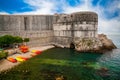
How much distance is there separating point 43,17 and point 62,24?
9.92 m

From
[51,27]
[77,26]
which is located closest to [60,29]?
[51,27]

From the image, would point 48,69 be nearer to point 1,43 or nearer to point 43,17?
point 1,43

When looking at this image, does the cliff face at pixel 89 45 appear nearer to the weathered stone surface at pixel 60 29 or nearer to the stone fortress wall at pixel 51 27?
the weathered stone surface at pixel 60 29

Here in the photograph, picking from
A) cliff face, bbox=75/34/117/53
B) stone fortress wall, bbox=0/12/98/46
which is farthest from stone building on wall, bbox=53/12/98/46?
cliff face, bbox=75/34/117/53

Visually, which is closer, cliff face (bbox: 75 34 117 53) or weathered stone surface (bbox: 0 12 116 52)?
cliff face (bbox: 75 34 117 53)

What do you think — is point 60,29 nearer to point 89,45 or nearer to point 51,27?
point 51,27

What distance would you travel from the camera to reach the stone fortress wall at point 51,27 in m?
50.3

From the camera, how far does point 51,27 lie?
63625 mm

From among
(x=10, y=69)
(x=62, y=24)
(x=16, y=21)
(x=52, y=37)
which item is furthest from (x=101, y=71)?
(x=16, y=21)

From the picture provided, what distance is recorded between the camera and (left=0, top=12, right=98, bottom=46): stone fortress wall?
5031 centimetres

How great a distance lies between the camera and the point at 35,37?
5641cm

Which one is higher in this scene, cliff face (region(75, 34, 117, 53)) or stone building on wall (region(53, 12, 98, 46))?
stone building on wall (region(53, 12, 98, 46))

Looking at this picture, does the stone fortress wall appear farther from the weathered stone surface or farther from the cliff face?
the cliff face

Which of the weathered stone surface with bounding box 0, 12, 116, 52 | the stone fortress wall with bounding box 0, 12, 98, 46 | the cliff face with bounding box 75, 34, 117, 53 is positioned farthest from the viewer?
the stone fortress wall with bounding box 0, 12, 98, 46
